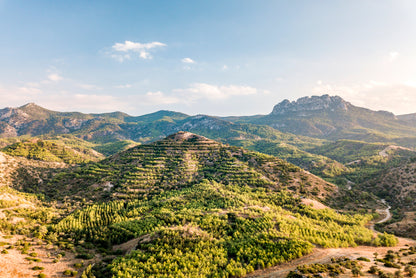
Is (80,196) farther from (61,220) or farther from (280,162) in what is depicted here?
(280,162)

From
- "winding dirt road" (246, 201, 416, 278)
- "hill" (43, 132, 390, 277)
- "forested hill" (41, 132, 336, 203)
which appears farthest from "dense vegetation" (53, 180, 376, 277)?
"forested hill" (41, 132, 336, 203)

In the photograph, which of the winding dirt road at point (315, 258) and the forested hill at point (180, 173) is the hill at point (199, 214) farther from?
the winding dirt road at point (315, 258)

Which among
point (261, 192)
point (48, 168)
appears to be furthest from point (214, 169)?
point (48, 168)

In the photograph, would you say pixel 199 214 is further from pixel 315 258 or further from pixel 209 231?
pixel 315 258

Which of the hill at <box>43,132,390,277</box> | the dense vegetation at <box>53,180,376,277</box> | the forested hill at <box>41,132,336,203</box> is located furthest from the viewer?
the forested hill at <box>41,132,336,203</box>

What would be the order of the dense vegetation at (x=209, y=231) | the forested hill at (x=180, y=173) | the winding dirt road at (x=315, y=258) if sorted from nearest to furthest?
the winding dirt road at (x=315, y=258) → the dense vegetation at (x=209, y=231) → the forested hill at (x=180, y=173)

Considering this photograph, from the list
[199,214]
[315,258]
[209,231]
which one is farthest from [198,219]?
[315,258]

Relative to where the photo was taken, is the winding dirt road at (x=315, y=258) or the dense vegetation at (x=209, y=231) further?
the dense vegetation at (x=209, y=231)

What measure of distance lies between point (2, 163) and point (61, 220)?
8785cm

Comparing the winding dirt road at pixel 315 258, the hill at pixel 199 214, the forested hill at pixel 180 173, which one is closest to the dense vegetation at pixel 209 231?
the hill at pixel 199 214

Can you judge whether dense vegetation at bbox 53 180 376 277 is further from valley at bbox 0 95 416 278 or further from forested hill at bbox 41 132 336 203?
forested hill at bbox 41 132 336 203

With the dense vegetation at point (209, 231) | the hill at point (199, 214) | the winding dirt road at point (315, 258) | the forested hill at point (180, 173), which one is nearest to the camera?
the winding dirt road at point (315, 258)

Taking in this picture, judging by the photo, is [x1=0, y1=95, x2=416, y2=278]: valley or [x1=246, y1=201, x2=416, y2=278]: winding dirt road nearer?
[x1=246, y1=201, x2=416, y2=278]: winding dirt road

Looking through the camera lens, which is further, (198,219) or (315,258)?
(198,219)
